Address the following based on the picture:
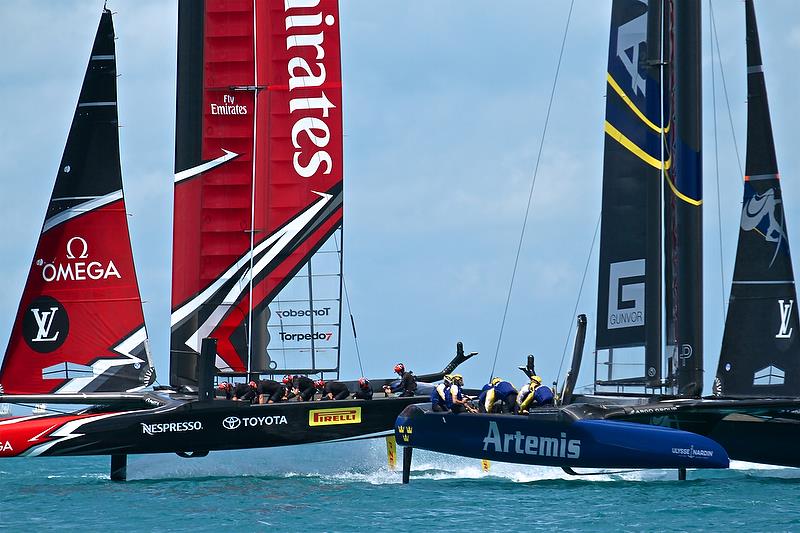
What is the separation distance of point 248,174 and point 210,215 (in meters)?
0.85

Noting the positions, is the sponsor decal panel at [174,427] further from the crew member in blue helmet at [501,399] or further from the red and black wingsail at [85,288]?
the crew member in blue helmet at [501,399]

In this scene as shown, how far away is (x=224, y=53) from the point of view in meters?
22.7

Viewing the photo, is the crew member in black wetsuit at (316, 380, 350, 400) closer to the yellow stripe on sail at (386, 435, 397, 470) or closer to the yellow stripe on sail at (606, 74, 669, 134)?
the yellow stripe on sail at (386, 435, 397, 470)

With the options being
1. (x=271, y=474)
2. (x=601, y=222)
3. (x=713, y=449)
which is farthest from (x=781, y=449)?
(x=271, y=474)

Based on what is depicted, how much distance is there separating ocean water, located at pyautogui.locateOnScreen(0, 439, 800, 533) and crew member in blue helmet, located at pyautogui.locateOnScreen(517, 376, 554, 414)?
1218mm

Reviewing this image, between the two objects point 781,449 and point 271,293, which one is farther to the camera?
point 271,293

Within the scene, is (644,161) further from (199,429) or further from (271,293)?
(199,429)

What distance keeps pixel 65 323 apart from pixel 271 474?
12.4 ft

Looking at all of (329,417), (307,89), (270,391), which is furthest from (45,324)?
(307,89)

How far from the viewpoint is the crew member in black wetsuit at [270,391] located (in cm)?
2077

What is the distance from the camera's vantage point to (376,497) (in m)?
19.4

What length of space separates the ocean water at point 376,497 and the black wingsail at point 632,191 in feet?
7.35

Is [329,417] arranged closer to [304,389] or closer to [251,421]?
[304,389]

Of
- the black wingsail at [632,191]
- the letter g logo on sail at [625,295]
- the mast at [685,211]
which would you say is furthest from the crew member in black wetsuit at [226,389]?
the mast at [685,211]
